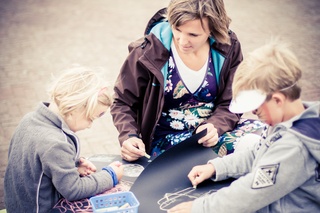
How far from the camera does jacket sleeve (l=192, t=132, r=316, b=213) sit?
5.36 ft

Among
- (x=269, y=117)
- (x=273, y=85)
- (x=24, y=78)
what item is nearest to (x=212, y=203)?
(x=269, y=117)

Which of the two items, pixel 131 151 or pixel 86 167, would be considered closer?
pixel 86 167

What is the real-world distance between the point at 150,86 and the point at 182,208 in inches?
42.8

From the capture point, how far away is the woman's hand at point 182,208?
180cm

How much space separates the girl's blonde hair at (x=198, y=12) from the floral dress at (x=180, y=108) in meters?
0.27

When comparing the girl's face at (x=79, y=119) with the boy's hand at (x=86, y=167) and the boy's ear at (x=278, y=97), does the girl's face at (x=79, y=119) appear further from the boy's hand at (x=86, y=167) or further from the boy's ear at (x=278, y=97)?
the boy's ear at (x=278, y=97)

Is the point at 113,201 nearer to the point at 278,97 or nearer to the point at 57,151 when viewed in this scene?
the point at 57,151

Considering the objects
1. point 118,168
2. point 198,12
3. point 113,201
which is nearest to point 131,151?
point 118,168

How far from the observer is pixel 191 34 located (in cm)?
252

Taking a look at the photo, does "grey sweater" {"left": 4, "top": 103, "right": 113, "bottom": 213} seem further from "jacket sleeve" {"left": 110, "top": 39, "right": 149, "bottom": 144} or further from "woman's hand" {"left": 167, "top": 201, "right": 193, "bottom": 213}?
"jacket sleeve" {"left": 110, "top": 39, "right": 149, "bottom": 144}

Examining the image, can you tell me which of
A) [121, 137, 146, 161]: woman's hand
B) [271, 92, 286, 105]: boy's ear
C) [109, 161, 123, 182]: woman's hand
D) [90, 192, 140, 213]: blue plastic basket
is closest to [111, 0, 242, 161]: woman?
[121, 137, 146, 161]: woman's hand

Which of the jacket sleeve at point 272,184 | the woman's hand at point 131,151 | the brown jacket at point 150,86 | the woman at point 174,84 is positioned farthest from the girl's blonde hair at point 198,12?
the jacket sleeve at point 272,184

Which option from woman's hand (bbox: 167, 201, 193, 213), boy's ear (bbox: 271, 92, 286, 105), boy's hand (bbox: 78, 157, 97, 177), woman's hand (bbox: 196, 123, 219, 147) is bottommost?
boy's hand (bbox: 78, 157, 97, 177)

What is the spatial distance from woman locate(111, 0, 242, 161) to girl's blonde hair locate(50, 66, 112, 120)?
547 mm
